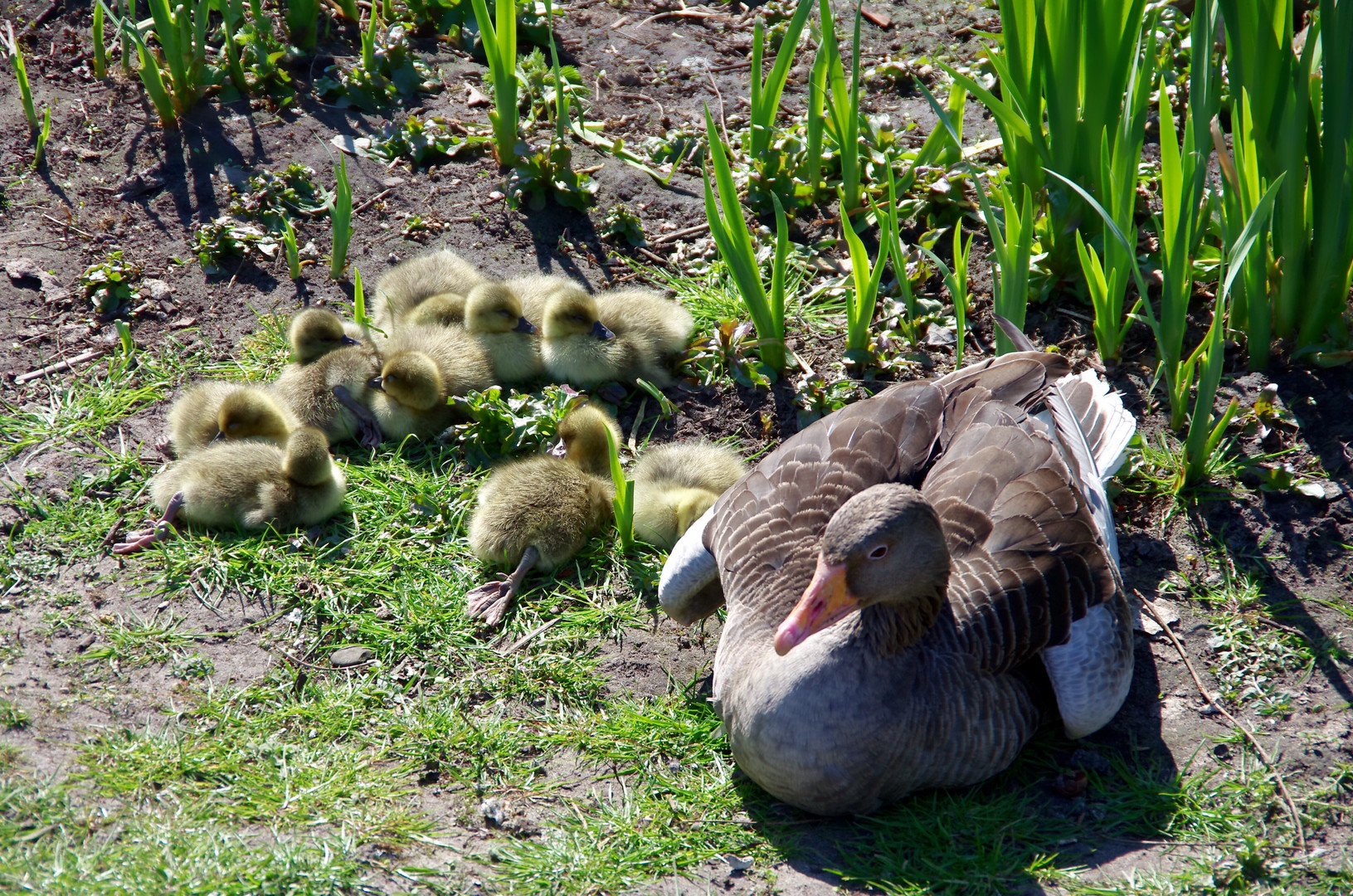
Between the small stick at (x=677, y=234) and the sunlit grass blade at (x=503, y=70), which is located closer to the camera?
the sunlit grass blade at (x=503, y=70)

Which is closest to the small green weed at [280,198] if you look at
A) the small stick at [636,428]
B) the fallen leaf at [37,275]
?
the fallen leaf at [37,275]

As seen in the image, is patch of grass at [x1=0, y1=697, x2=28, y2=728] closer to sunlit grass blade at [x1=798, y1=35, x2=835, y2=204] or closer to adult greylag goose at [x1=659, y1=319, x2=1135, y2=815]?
adult greylag goose at [x1=659, y1=319, x2=1135, y2=815]

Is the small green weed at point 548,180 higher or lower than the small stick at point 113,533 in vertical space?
higher

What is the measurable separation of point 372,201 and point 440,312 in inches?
56.0

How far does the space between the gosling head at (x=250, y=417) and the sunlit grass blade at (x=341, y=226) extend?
120 centimetres

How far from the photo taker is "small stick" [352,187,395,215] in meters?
6.38

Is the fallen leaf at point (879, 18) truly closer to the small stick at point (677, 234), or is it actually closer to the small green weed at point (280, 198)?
the small stick at point (677, 234)

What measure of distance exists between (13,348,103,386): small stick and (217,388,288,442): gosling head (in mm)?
1169

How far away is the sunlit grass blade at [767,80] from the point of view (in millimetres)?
5320

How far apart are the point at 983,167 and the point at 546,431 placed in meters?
3.12

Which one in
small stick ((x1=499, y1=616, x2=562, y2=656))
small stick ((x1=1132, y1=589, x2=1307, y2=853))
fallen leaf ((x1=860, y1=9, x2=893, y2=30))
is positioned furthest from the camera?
fallen leaf ((x1=860, y1=9, x2=893, y2=30))

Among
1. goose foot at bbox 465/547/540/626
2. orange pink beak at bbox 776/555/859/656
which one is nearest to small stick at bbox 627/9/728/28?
goose foot at bbox 465/547/540/626

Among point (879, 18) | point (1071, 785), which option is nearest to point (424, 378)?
point (1071, 785)

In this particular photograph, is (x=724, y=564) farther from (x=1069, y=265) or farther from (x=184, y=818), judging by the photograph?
(x=1069, y=265)
